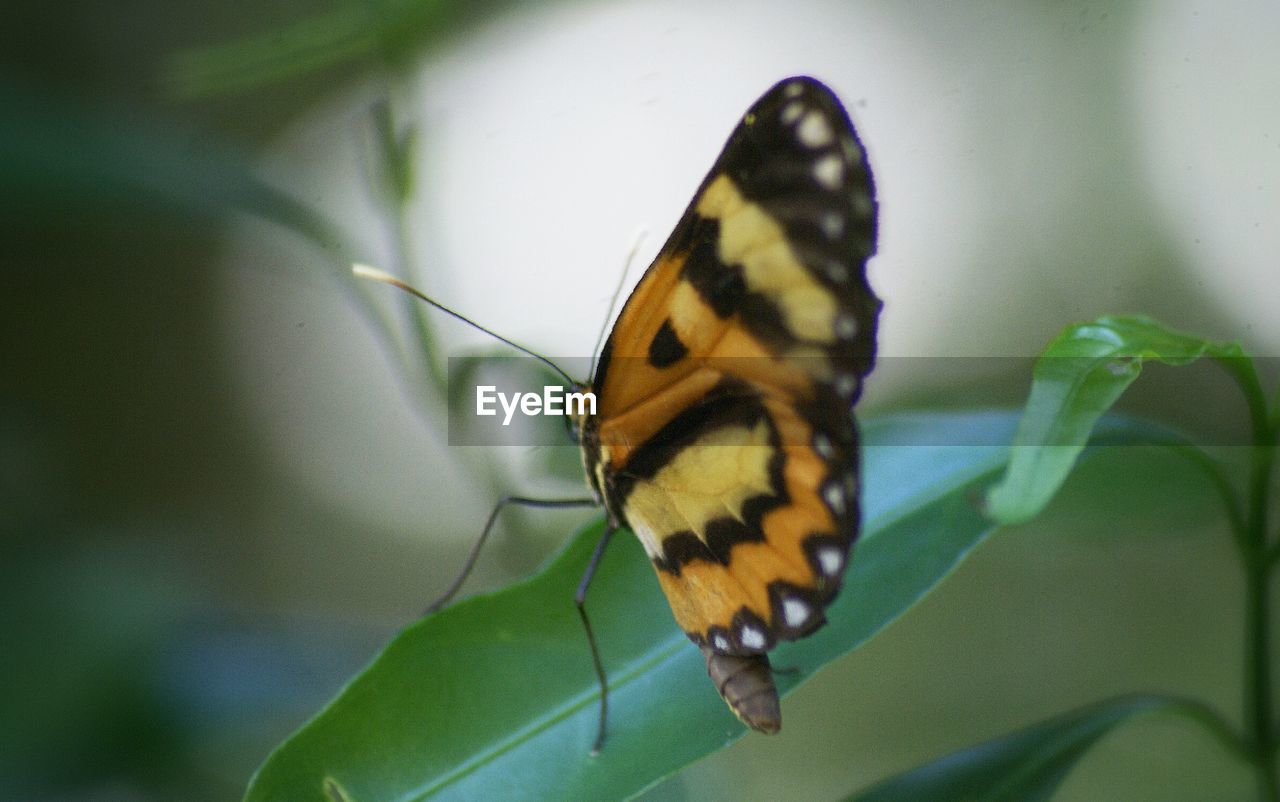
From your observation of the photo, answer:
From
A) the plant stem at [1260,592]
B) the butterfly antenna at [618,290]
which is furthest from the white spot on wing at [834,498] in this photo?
the plant stem at [1260,592]

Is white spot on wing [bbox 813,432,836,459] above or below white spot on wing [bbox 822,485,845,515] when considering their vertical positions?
above

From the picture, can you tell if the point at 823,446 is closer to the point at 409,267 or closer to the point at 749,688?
the point at 749,688

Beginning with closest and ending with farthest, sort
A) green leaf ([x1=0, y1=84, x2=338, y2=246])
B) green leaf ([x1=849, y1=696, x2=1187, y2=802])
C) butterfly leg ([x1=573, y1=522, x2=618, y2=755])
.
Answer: butterfly leg ([x1=573, y1=522, x2=618, y2=755])
green leaf ([x1=849, y1=696, x2=1187, y2=802])
green leaf ([x1=0, y1=84, x2=338, y2=246])

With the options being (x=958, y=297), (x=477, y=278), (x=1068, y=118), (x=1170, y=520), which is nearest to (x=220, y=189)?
(x=477, y=278)

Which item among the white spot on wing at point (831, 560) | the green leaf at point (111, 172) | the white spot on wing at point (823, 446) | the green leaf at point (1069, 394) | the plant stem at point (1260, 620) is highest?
the green leaf at point (111, 172)

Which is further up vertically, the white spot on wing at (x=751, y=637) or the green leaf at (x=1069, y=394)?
the green leaf at (x=1069, y=394)

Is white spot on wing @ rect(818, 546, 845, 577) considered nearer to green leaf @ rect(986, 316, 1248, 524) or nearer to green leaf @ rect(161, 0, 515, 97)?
green leaf @ rect(986, 316, 1248, 524)

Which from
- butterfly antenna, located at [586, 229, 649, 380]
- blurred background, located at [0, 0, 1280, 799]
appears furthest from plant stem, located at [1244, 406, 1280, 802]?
butterfly antenna, located at [586, 229, 649, 380]

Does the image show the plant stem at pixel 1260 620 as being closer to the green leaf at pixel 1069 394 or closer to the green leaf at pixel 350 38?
the green leaf at pixel 1069 394
